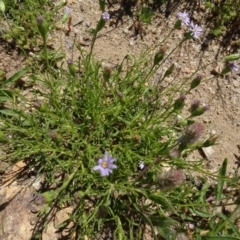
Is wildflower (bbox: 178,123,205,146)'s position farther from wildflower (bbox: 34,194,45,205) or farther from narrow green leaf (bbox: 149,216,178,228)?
wildflower (bbox: 34,194,45,205)

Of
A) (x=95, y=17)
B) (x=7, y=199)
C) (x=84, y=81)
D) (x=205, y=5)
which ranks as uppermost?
(x=205, y=5)

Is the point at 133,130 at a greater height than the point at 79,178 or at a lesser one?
greater

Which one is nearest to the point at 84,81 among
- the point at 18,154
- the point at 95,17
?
the point at 18,154

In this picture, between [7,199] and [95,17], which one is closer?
[7,199]

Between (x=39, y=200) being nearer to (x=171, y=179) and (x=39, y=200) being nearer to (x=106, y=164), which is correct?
(x=106, y=164)

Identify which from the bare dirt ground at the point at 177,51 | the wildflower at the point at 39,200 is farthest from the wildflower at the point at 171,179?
the bare dirt ground at the point at 177,51

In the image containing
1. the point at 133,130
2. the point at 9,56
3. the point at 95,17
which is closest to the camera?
the point at 133,130

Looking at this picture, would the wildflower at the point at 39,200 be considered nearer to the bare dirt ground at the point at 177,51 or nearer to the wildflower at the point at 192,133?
the wildflower at the point at 192,133

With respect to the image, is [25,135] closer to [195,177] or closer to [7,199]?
[7,199]

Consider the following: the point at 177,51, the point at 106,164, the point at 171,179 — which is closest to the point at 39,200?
the point at 106,164
